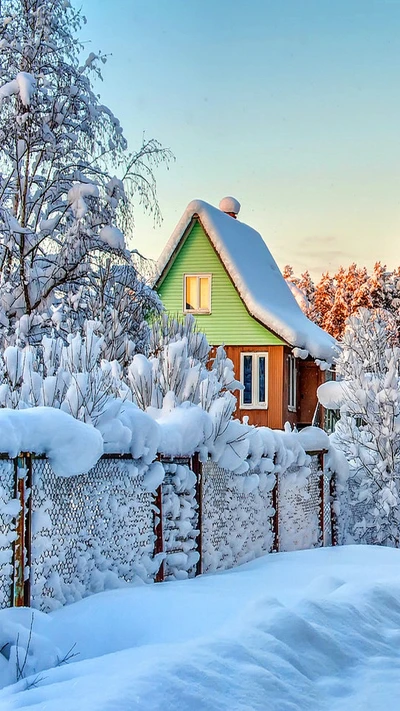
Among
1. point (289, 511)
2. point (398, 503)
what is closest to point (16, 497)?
point (289, 511)

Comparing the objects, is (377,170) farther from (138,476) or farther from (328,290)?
(328,290)

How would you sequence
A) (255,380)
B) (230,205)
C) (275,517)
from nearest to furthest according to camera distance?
(275,517), (255,380), (230,205)

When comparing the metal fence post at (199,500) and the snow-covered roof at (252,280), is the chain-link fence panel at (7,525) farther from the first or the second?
the snow-covered roof at (252,280)

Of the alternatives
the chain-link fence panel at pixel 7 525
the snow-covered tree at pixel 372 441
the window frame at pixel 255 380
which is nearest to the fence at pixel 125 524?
the chain-link fence panel at pixel 7 525

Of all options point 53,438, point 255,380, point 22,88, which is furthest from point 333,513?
point 255,380

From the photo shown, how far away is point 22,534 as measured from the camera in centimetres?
583

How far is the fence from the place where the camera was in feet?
19.2

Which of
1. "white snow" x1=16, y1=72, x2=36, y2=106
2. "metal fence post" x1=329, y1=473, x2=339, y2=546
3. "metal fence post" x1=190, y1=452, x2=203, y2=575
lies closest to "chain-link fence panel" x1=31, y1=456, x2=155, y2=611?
"metal fence post" x1=190, y1=452, x2=203, y2=575

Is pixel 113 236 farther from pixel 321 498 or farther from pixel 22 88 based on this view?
pixel 321 498

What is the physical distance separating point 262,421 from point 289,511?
39.6ft

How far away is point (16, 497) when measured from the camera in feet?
19.1

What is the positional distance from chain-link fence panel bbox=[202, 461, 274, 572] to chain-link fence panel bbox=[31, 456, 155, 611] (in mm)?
1267

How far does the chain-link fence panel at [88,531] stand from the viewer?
20.0 feet

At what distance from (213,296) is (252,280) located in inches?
45.7
